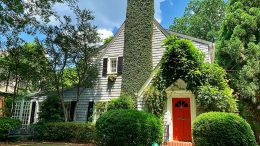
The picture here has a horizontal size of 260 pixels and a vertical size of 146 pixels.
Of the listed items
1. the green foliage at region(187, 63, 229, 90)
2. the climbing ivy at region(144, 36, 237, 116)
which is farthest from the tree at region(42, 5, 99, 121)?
the green foliage at region(187, 63, 229, 90)

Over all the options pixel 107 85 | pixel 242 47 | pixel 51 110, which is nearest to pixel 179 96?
pixel 107 85

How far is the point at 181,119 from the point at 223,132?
11.4 feet

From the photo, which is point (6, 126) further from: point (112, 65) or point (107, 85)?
point (112, 65)

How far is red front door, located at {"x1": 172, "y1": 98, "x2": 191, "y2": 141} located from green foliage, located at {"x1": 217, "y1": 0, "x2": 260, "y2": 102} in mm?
3442

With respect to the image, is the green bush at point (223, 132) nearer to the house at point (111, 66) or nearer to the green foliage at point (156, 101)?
the green foliage at point (156, 101)

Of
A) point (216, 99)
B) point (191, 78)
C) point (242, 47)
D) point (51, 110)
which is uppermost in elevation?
point (242, 47)

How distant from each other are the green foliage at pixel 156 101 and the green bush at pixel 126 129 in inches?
81.2

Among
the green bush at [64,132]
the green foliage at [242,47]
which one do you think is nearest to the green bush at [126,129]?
the green bush at [64,132]

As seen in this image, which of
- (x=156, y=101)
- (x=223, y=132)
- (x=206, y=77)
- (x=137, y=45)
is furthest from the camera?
(x=137, y=45)

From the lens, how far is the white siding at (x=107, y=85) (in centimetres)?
1527

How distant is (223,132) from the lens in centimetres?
859

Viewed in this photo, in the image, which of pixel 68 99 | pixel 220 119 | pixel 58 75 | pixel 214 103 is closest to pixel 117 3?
pixel 58 75

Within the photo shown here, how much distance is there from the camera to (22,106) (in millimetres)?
17578

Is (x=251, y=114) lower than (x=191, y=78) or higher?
lower
